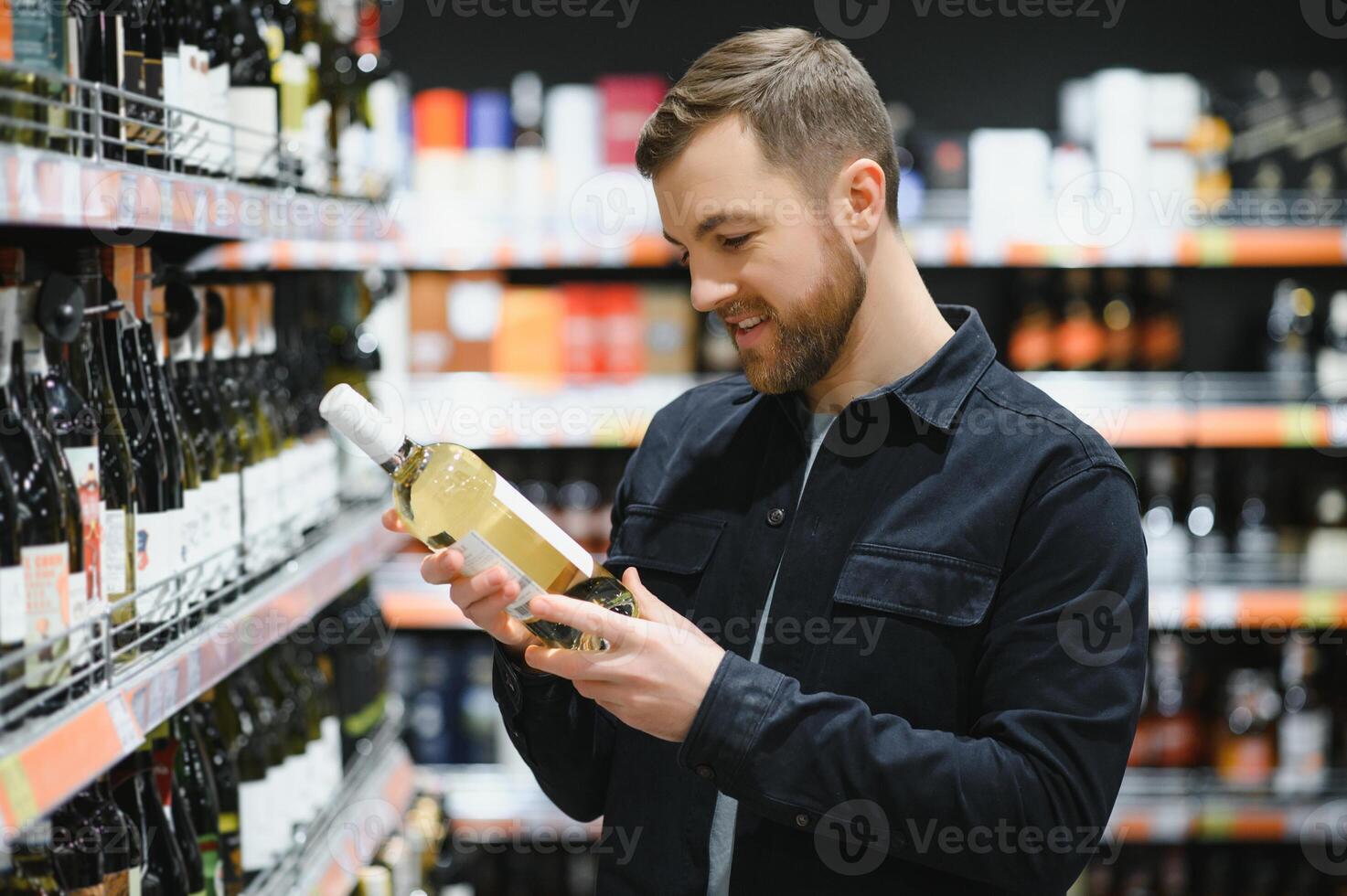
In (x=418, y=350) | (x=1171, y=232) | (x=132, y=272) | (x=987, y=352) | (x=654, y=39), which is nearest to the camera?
(x=987, y=352)

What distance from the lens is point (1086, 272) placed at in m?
3.62

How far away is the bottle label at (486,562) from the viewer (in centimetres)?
123

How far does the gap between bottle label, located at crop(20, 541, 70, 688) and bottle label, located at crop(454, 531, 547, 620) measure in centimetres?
36

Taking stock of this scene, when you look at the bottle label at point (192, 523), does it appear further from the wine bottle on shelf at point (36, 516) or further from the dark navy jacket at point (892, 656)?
the dark navy jacket at point (892, 656)

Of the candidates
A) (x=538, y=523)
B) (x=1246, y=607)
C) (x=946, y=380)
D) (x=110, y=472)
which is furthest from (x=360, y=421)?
(x=1246, y=607)

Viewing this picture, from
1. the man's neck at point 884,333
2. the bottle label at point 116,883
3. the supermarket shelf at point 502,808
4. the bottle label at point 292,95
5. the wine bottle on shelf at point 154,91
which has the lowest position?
the supermarket shelf at point 502,808

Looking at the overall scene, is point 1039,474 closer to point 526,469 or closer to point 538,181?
point 538,181

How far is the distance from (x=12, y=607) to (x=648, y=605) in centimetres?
56

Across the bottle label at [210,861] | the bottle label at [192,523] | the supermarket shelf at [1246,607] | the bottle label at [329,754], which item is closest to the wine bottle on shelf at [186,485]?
the bottle label at [192,523]

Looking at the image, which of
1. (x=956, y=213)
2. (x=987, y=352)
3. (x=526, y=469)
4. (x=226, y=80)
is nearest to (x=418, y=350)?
(x=526, y=469)

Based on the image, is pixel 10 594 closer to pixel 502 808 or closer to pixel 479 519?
pixel 479 519

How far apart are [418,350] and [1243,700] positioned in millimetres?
2404

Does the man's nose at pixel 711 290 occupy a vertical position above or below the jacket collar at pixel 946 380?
above

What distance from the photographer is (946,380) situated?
1.43m
